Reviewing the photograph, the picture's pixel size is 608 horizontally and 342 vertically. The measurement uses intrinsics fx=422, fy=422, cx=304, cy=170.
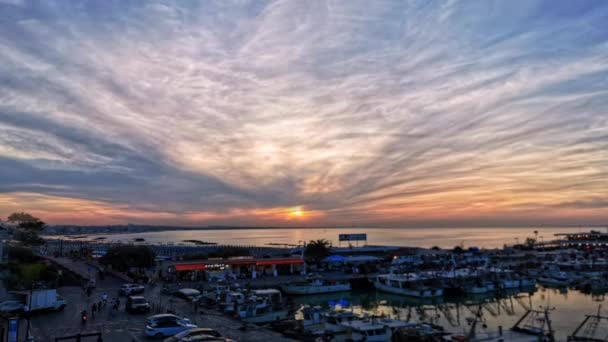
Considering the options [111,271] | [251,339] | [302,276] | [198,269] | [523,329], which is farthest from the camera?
[302,276]

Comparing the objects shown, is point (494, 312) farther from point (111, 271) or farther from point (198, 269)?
point (111, 271)

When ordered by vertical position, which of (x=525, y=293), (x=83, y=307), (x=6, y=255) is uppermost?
(x=6, y=255)

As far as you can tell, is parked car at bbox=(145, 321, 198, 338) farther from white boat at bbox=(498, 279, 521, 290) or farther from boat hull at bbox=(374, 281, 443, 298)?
white boat at bbox=(498, 279, 521, 290)

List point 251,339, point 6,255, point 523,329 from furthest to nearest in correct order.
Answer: point 6,255
point 523,329
point 251,339

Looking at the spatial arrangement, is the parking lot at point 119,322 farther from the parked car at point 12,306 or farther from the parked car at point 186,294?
the parked car at point 186,294

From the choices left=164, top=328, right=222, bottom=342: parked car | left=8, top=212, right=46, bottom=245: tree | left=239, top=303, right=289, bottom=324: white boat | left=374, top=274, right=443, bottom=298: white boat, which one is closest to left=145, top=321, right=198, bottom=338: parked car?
left=164, top=328, right=222, bottom=342: parked car

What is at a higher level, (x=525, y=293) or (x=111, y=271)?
(x=111, y=271)

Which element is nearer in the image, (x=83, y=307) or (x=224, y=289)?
(x=83, y=307)

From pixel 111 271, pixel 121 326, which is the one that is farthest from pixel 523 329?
pixel 111 271
